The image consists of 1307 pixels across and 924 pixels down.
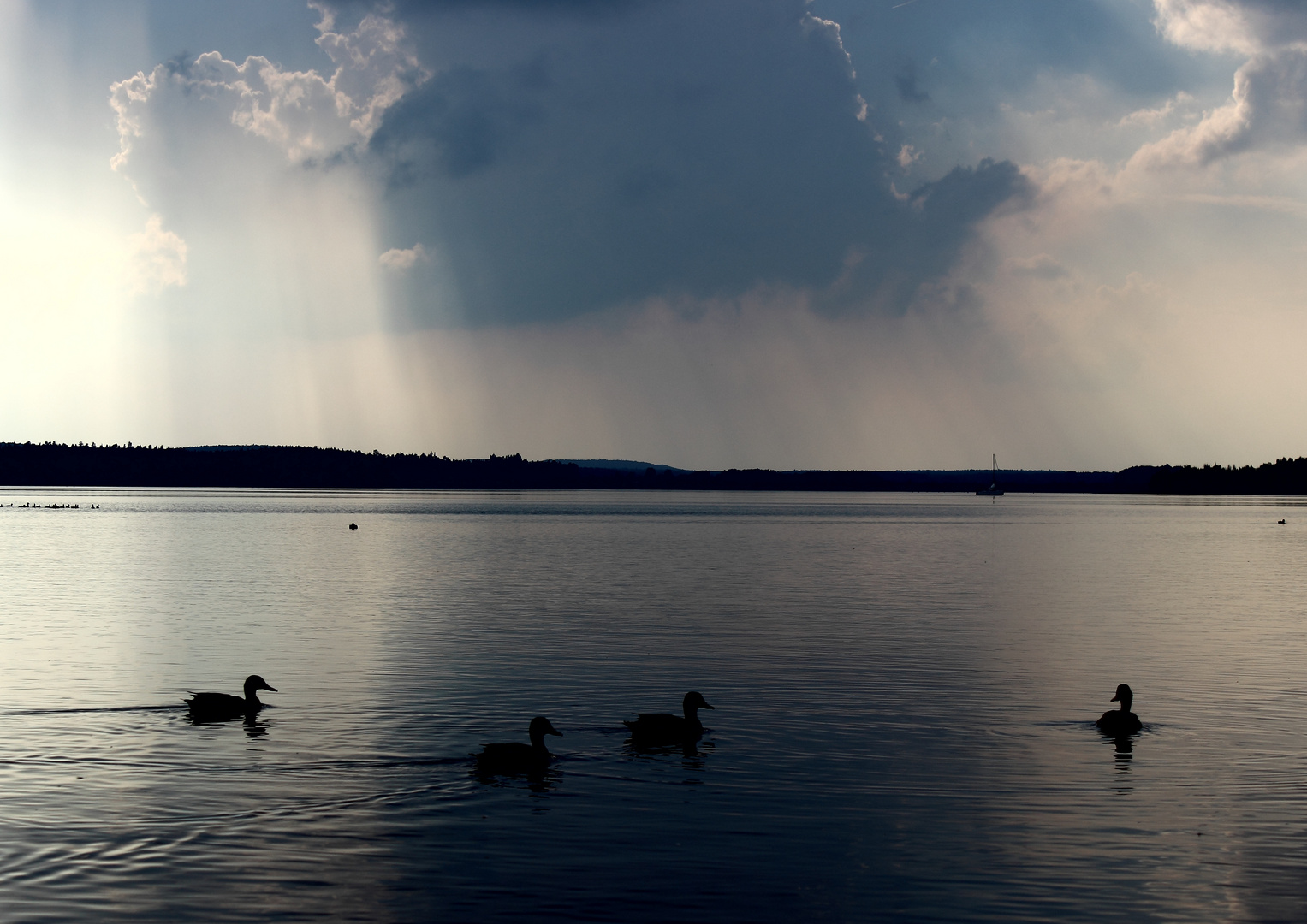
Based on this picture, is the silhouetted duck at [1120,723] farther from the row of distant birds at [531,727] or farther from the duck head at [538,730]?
the duck head at [538,730]

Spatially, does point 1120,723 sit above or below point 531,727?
below

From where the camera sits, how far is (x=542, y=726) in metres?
19.8

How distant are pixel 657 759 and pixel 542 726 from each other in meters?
2.05

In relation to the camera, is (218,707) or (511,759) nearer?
(511,759)

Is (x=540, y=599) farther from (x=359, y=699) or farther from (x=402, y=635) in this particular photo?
(x=359, y=699)

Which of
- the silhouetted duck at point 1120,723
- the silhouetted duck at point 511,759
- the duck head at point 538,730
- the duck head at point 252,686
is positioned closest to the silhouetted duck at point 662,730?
the duck head at point 538,730

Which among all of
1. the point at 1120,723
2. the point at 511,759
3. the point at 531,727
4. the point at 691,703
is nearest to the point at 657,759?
the point at 531,727

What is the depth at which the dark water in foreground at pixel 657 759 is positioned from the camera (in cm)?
1359

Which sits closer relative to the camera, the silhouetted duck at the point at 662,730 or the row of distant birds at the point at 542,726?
the row of distant birds at the point at 542,726

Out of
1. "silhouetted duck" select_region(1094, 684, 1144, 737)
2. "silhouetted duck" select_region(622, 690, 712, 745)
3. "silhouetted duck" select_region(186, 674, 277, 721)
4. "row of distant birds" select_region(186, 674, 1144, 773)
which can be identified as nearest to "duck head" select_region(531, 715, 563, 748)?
"row of distant birds" select_region(186, 674, 1144, 773)

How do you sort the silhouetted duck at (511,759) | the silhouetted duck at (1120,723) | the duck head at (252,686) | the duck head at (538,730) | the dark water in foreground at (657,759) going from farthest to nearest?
the duck head at (252,686) < the silhouetted duck at (1120,723) < the duck head at (538,730) < the silhouetted duck at (511,759) < the dark water in foreground at (657,759)

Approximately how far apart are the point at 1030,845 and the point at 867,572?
48.5 metres

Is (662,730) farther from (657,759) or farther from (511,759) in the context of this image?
(511,759)

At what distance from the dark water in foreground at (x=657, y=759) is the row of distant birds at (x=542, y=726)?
15.0 inches
